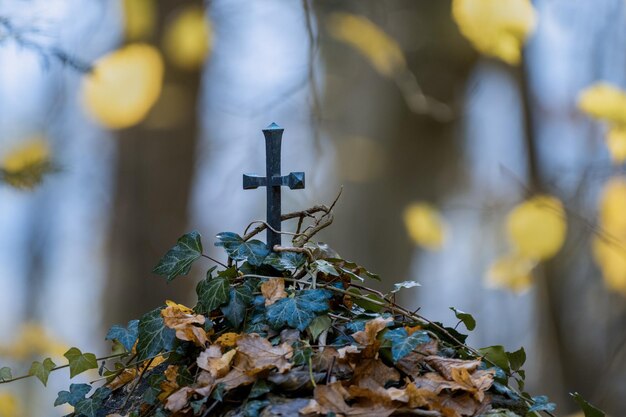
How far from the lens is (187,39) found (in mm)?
2607

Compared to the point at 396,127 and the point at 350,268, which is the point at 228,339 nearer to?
the point at 350,268

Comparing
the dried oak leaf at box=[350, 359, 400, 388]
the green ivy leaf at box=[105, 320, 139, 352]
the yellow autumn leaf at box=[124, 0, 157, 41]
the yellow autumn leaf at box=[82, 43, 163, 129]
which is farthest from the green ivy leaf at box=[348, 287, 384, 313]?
the yellow autumn leaf at box=[124, 0, 157, 41]

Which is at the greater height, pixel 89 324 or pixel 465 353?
pixel 465 353

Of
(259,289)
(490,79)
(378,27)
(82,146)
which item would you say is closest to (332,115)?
(378,27)

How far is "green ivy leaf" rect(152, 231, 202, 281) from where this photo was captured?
2.87 ft

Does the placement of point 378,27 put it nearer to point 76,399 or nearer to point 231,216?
point 231,216

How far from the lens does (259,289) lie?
86cm

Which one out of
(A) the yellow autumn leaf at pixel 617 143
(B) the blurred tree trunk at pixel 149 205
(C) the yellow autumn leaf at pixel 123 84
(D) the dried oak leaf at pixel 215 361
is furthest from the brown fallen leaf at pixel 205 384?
(A) the yellow autumn leaf at pixel 617 143

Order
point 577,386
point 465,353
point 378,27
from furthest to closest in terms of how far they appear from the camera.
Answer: point 378,27 < point 577,386 < point 465,353

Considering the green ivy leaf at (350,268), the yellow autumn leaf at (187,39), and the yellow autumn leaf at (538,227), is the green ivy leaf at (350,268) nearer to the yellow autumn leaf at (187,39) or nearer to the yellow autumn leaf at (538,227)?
the yellow autumn leaf at (187,39)

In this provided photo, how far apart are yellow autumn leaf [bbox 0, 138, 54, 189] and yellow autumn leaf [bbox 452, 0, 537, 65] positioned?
152 centimetres

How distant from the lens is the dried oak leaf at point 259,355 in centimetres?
73

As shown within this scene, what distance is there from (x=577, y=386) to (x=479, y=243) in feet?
1.95

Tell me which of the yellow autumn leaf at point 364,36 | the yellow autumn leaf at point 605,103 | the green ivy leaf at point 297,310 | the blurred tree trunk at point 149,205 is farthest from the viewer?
the yellow autumn leaf at point 364,36
